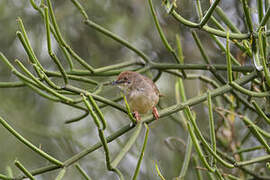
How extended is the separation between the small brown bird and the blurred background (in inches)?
44.4

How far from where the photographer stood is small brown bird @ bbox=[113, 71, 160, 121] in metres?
2.79

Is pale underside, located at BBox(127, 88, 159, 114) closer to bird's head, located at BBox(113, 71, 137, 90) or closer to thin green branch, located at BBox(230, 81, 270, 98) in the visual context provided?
bird's head, located at BBox(113, 71, 137, 90)

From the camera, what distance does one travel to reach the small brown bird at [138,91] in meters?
2.79

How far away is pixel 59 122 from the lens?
4.67 metres

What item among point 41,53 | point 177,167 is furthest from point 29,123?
point 177,167

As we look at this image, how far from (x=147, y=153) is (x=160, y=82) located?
98cm

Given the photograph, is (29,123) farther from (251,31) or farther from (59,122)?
(251,31)

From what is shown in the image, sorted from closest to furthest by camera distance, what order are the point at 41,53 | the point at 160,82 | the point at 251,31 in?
1. the point at 251,31
2. the point at 41,53
3. the point at 160,82

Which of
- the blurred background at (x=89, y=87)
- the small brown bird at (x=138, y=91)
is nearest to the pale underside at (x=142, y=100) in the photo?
the small brown bird at (x=138, y=91)

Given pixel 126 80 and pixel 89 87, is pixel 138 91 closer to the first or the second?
pixel 126 80

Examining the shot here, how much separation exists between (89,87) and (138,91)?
1.56 meters

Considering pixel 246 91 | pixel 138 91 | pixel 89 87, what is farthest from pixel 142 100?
pixel 89 87

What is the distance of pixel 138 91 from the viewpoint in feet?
9.61

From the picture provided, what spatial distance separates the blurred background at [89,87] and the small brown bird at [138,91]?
3.70 feet
